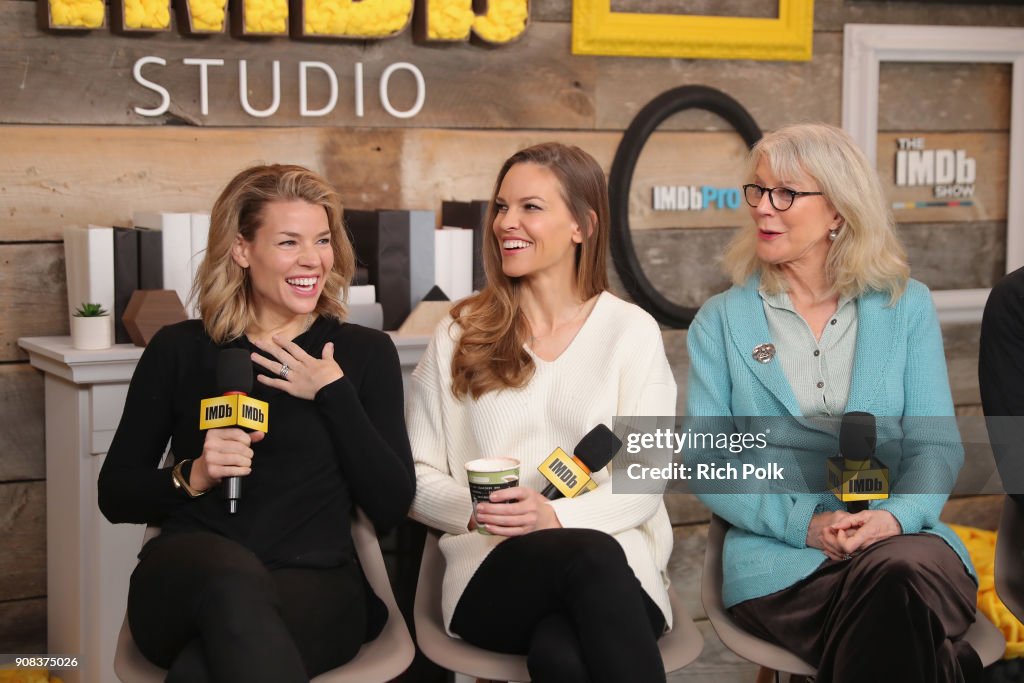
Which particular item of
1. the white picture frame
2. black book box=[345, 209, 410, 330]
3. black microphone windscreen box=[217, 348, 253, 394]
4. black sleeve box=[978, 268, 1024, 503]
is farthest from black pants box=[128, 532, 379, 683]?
the white picture frame

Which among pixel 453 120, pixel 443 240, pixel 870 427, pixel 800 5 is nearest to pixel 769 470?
pixel 870 427

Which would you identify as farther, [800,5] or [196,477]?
[800,5]

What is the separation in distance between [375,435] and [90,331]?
0.79 m

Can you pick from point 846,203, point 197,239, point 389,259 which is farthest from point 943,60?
point 197,239

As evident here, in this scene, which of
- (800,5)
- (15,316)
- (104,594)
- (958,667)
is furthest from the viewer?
(800,5)

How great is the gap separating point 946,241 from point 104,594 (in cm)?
250

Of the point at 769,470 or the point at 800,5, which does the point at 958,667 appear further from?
the point at 800,5

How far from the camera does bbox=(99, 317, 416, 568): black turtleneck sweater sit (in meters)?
2.09

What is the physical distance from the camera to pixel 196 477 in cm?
204

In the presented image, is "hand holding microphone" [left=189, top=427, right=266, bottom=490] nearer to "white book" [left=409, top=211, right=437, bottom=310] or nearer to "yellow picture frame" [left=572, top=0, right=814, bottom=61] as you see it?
"white book" [left=409, top=211, right=437, bottom=310]

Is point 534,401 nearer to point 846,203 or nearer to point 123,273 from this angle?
point 846,203

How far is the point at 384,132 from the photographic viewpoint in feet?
9.81

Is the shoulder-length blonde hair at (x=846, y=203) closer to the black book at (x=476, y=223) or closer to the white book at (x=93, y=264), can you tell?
the black book at (x=476, y=223)

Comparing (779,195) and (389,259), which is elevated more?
(779,195)
